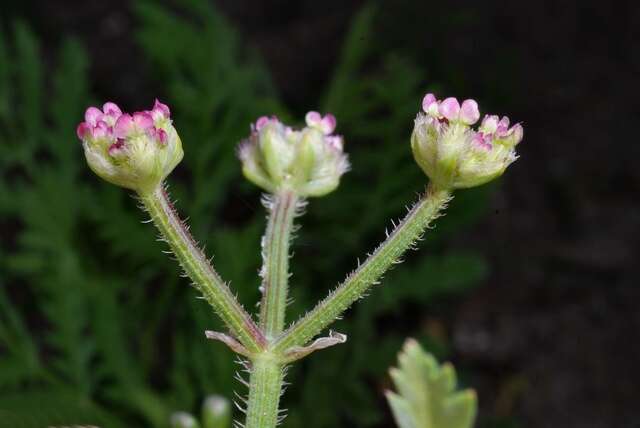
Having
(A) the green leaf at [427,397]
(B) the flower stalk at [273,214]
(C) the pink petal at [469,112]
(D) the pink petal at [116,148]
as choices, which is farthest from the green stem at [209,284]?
(C) the pink petal at [469,112]

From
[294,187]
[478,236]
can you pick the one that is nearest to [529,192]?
[478,236]

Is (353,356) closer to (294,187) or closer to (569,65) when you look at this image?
(294,187)

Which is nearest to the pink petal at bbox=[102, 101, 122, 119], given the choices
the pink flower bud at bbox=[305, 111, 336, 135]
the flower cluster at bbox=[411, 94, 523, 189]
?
the pink flower bud at bbox=[305, 111, 336, 135]

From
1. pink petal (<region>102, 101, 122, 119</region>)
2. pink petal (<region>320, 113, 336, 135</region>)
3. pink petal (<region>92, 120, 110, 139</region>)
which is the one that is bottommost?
pink petal (<region>92, 120, 110, 139</region>)

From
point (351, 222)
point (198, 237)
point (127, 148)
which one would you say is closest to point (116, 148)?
point (127, 148)

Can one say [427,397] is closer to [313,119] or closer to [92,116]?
[313,119]

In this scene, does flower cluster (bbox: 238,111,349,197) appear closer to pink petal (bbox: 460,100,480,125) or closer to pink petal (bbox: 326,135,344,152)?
pink petal (bbox: 326,135,344,152)
